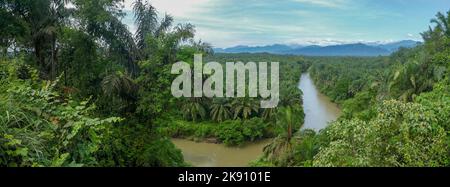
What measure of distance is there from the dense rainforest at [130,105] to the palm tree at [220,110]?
261 millimetres

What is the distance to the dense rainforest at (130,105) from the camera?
10.8 ft

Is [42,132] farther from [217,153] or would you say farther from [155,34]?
[217,153]

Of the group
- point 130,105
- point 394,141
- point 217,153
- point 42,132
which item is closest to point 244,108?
point 217,153

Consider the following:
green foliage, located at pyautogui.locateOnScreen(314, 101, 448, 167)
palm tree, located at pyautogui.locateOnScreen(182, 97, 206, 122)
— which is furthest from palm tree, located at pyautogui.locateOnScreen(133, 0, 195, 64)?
palm tree, located at pyautogui.locateOnScreen(182, 97, 206, 122)

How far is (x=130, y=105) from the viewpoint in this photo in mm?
10227

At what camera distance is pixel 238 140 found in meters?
21.7

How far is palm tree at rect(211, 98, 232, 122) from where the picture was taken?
79.6ft

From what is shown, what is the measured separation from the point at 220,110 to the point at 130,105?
14.3m

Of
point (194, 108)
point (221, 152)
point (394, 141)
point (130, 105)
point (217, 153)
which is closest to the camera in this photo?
point (394, 141)

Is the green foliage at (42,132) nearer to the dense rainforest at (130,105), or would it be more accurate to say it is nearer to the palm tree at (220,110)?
the dense rainforest at (130,105)

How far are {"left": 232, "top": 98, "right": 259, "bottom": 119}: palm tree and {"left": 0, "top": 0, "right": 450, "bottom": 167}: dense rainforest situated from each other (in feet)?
0.68
